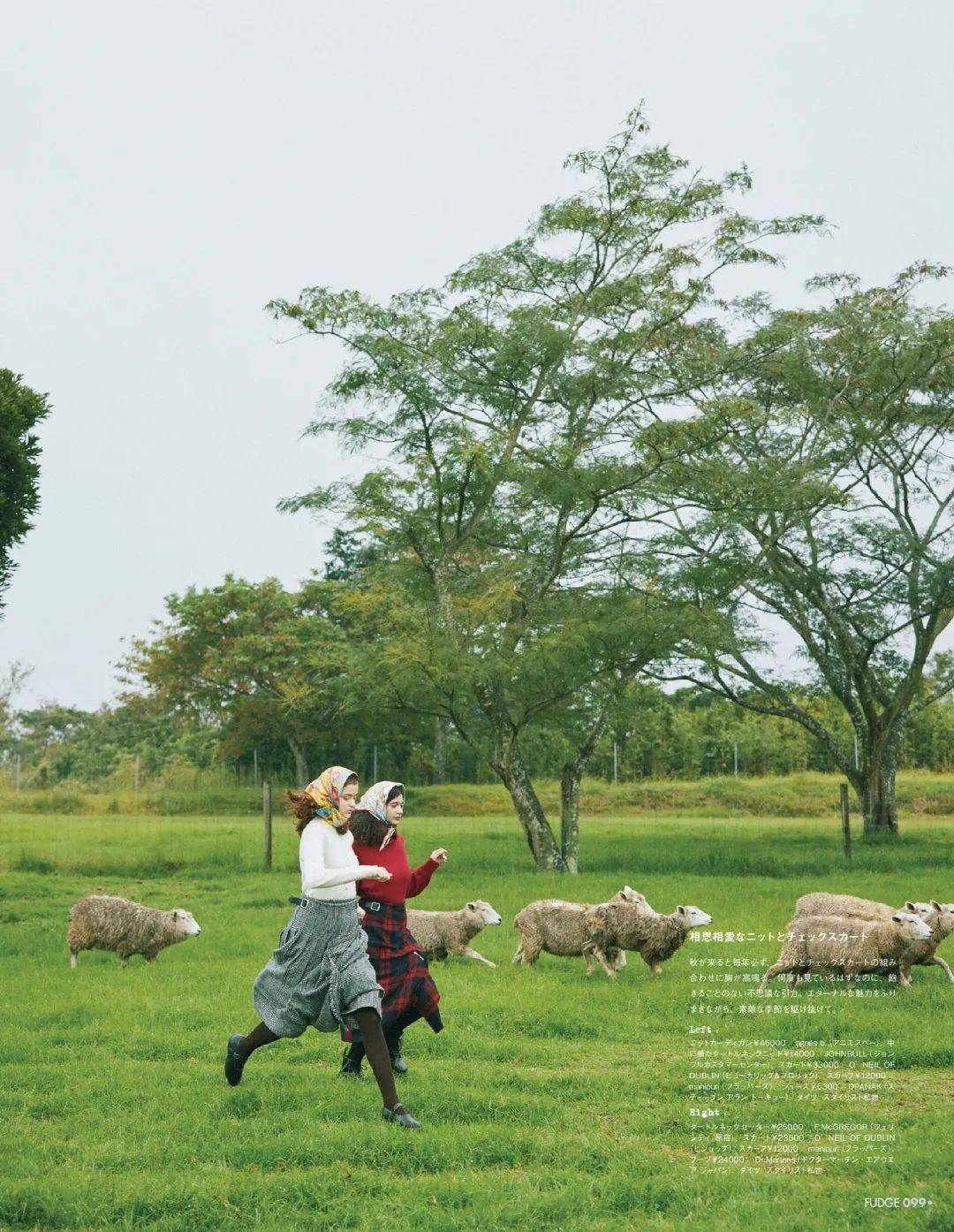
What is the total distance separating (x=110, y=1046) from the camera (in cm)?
963

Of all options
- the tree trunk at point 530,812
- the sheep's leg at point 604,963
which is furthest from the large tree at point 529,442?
the sheep's leg at point 604,963

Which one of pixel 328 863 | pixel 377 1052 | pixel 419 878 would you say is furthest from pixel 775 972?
pixel 328 863

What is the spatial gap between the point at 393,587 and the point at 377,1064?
60.6 feet

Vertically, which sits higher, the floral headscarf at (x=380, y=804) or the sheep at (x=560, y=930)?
the floral headscarf at (x=380, y=804)

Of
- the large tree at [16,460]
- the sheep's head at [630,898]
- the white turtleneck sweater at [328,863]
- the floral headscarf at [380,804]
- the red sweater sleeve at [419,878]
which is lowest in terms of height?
the sheep's head at [630,898]

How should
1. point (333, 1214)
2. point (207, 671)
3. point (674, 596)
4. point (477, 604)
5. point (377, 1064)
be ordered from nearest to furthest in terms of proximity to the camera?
1. point (333, 1214)
2. point (377, 1064)
3. point (477, 604)
4. point (674, 596)
5. point (207, 671)

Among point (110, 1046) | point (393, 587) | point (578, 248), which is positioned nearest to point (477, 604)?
point (393, 587)

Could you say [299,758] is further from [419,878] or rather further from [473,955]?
[419,878]

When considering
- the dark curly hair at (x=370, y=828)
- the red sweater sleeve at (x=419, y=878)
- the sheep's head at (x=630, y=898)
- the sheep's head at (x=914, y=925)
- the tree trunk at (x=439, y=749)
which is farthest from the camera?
the tree trunk at (x=439, y=749)

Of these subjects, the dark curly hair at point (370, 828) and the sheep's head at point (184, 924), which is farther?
Answer: the sheep's head at point (184, 924)

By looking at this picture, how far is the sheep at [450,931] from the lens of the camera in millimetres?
12859

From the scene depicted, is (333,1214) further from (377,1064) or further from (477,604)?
(477,604)

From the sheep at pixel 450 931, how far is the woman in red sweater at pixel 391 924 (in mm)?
4192

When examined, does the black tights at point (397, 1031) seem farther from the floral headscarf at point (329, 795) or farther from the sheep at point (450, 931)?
the sheep at point (450, 931)
